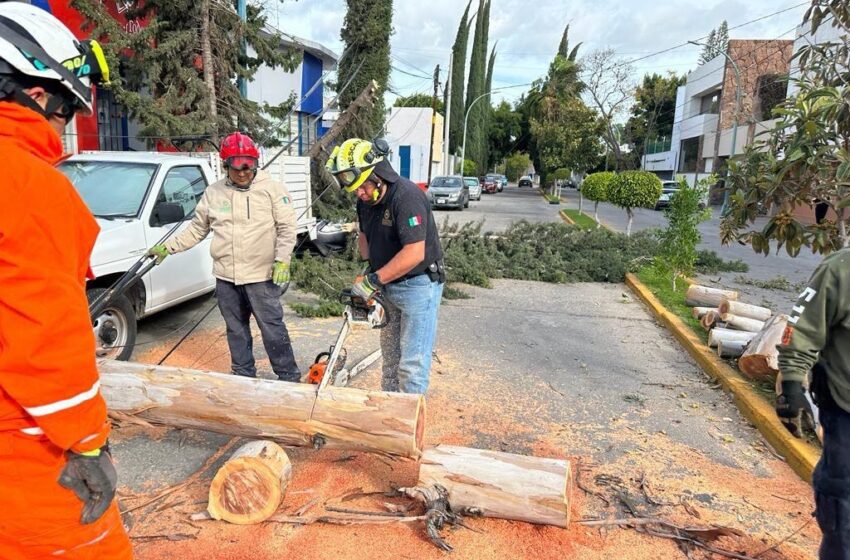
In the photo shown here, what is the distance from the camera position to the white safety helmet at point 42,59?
1.53m

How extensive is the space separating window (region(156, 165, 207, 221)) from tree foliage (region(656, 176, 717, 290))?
668 cm

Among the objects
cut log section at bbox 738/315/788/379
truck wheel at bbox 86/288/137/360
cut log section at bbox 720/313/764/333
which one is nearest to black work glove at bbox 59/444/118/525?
truck wheel at bbox 86/288/137/360

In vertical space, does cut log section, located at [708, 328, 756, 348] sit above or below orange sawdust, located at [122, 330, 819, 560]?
above

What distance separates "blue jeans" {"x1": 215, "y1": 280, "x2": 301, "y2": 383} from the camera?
14.5 ft

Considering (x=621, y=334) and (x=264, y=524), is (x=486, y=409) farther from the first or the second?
(x=621, y=334)

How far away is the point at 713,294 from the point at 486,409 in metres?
4.93

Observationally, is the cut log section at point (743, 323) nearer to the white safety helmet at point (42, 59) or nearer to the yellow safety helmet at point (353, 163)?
the yellow safety helmet at point (353, 163)

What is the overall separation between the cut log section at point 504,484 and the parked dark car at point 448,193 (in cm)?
2367

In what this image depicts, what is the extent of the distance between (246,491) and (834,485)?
109 inches

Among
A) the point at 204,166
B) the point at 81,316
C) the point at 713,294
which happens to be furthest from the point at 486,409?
the point at 713,294

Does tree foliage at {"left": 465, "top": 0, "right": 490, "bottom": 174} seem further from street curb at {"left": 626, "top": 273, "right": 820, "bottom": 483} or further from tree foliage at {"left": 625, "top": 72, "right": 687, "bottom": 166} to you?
street curb at {"left": 626, "top": 273, "right": 820, "bottom": 483}

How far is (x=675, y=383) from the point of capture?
5617mm

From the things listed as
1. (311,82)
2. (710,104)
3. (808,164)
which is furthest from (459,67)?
(808,164)

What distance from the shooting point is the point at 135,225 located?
17.9 ft
